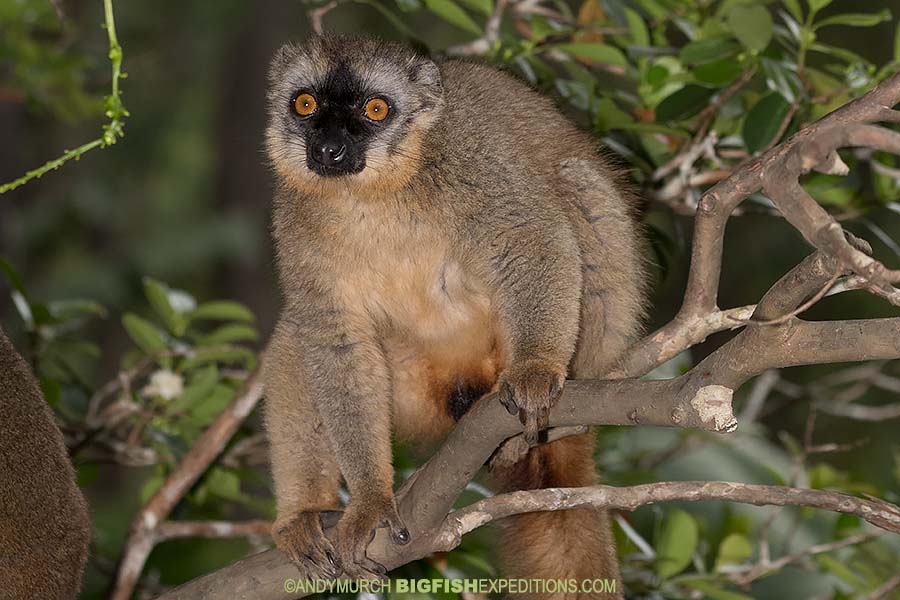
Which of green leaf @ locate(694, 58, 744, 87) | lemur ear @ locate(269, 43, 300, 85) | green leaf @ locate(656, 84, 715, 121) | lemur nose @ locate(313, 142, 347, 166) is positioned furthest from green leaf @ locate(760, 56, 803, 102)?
lemur ear @ locate(269, 43, 300, 85)

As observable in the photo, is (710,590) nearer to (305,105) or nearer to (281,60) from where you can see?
(305,105)

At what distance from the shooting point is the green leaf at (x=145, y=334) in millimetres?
4891

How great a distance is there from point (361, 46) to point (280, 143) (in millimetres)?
433

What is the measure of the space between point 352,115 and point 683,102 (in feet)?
4.38

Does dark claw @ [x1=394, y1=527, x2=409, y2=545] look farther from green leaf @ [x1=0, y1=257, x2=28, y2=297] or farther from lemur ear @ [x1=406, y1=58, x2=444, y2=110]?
green leaf @ [x1=0, y1=257, x2=28, y2=297]

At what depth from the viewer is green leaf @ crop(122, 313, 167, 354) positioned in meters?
4.89

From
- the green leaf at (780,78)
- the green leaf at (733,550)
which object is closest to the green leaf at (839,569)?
the green leaf at (733,550)

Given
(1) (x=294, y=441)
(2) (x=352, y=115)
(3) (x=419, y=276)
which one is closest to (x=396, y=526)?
(1) (x=294, y=441)

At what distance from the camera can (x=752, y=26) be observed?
417 cm

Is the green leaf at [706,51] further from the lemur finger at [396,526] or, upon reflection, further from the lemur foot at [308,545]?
the lemur foot at [308,545]

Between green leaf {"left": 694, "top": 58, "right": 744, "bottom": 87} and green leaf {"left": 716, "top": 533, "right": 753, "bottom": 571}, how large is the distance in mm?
1820

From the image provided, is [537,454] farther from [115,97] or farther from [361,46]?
[115,97]

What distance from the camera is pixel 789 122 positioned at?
4.45 m

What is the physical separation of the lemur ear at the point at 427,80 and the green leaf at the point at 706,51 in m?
0.93
